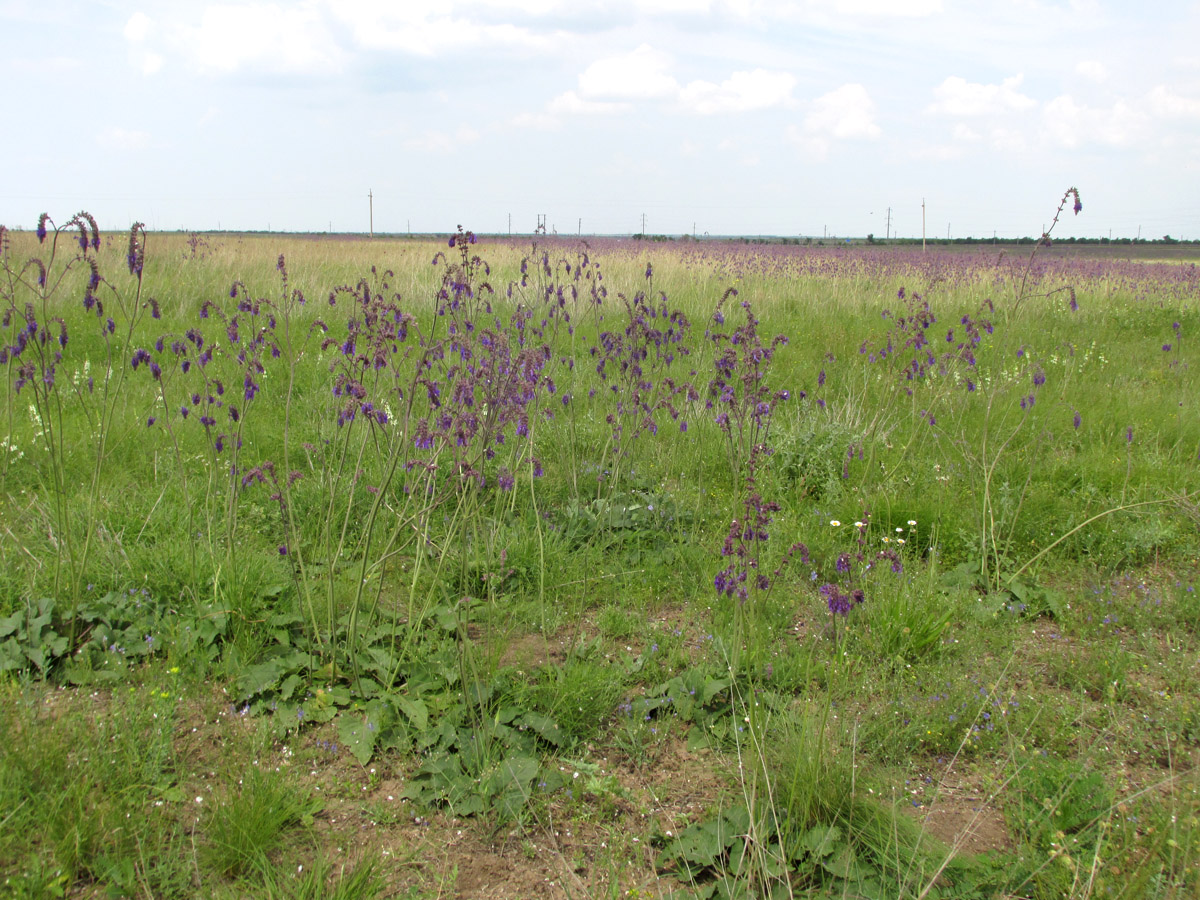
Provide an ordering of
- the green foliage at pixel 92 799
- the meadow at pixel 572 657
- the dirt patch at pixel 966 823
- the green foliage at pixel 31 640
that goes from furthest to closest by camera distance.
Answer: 1. the green foliage at pixel 31 640
2. the dirt patch at pixel 966 823
3. the meadow at pixel 572 657
4. the green foliage at pixel 92 799

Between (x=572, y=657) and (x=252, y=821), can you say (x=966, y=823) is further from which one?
(x=252, y=821)

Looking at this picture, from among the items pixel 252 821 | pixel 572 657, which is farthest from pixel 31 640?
pixel 572 657

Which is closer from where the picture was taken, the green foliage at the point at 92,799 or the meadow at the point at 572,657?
the green foliage at the point at 92,799

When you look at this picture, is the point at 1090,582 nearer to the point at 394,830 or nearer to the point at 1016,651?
the point at 1016,651

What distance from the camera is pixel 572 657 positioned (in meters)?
2.68

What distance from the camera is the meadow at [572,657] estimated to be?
1.90 meters

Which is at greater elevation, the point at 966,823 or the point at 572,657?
the point at 572,657

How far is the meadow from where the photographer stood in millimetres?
1899

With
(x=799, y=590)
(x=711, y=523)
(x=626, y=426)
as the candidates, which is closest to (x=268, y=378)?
(x=626, y=426)

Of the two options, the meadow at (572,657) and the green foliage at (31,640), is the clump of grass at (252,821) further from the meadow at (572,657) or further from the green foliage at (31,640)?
the green foliage at (31,640)

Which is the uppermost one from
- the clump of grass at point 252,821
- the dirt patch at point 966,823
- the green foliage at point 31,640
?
the green foliage at point 31,640

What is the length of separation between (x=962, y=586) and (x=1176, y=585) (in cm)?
91

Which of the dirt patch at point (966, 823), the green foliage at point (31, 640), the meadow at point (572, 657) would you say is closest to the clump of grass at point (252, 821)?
the meadow at point (572, 657)

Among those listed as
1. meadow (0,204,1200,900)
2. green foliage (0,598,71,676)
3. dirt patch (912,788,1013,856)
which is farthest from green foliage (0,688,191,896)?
dirt patch (912,788,1013,856)
